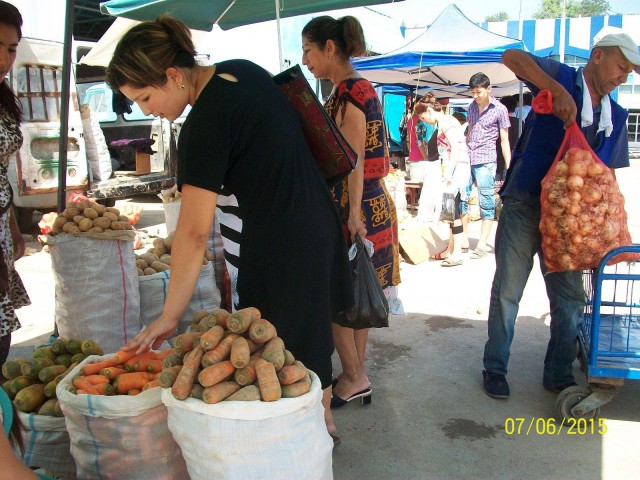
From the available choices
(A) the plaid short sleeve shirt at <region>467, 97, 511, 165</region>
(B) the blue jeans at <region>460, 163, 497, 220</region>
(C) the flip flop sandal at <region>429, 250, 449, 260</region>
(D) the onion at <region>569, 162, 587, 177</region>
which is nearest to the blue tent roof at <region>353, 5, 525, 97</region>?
(A) the plaid short sleeve shirt at <region>467, 97, 511, 165</region>

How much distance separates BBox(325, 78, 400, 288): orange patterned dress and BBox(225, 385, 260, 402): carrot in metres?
1.58

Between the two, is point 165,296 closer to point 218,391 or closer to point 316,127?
point 316,127

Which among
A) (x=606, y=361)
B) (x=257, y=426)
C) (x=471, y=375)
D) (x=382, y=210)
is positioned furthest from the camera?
(x=471, y=375)

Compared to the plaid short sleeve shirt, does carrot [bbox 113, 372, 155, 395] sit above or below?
below

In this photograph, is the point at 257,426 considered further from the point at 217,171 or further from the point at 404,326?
the point at 404,326

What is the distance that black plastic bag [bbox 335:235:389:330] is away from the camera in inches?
119

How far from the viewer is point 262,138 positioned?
6.90ft

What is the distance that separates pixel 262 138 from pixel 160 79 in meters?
0.40

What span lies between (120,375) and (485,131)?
20.2ft

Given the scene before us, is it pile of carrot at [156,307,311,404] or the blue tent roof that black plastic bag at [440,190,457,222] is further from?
pile of carrot at [156,307,311,404]

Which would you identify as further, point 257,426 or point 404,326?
point 404,326

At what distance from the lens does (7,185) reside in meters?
3.05

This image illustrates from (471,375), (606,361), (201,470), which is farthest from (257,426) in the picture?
(471,375)

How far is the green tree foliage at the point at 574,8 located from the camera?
79250 mm
